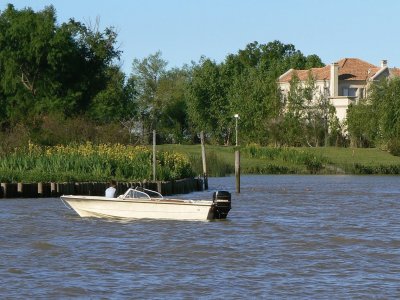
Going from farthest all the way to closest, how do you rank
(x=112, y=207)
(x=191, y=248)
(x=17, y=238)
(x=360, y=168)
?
(x=360, y=168)
(x=112, y=207)
(x=17, y=238)
(x=191, y=248)

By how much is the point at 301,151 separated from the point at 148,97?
198 feet

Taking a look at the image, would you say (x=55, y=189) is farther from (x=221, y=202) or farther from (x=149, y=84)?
(x=149, y=84)

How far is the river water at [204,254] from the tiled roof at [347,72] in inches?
3184

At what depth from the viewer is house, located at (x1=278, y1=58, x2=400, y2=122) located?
416 ft

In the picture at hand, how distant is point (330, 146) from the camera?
115875mm

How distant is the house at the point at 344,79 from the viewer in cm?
12675

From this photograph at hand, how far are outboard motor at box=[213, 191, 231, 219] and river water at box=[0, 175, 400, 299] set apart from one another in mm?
423

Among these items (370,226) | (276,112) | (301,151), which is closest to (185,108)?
(276,112)

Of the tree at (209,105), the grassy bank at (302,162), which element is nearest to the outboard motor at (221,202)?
the grassy bank at (302,162)

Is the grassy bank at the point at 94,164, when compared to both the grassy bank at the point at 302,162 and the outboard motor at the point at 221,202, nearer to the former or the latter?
the grassy bank at the point at 302,162

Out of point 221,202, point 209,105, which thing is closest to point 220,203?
point 221,202

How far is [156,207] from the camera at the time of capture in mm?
39281

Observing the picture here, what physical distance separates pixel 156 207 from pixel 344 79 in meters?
93.6

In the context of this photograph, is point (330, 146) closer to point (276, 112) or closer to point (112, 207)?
point (276, 112)
